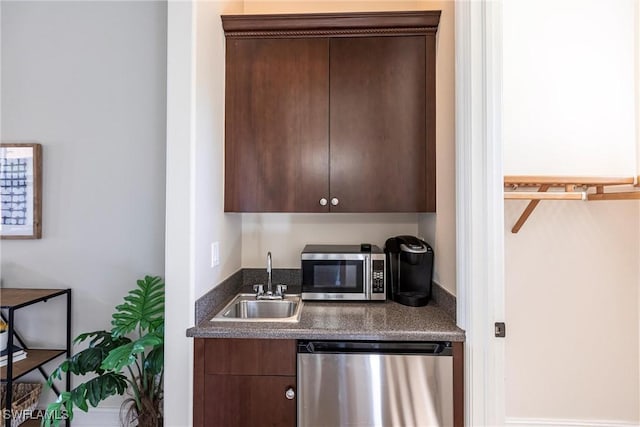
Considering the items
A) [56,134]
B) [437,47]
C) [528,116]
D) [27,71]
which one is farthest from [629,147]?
[27,71]

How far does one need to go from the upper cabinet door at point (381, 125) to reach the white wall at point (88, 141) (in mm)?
1076

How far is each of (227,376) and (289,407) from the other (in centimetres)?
28

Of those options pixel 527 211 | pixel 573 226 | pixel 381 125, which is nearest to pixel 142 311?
pixel 381 125

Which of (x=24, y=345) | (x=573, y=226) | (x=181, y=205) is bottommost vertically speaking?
(x=24, y=345)

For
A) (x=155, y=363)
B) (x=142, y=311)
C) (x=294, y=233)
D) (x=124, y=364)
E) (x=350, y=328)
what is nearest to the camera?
(x=124, y=364)

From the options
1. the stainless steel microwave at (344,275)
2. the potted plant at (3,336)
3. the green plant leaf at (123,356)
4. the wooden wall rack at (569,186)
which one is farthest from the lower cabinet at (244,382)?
the wooden wall rack at (569,186)

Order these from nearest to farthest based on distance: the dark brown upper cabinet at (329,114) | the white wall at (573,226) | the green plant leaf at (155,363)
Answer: the green plant leaf at (155,363) → the dark brown upper cabinet at (329,114) → the white wall at (573,226)

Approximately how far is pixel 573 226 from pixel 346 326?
1.56m

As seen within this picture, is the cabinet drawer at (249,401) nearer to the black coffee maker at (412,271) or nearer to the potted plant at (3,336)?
the black coffee maker at (412,271)

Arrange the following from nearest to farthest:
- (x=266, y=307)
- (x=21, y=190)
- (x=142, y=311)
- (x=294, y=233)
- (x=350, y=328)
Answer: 1. (x=350, y=328)
2. (x=142, y=311)
3. (x=266, y=307)
4. (x=21, y=190)
5. (x=294, y=233)

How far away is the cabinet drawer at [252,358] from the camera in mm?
1270

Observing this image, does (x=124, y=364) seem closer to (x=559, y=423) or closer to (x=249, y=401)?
(x=249, y=401)

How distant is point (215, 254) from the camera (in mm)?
1548

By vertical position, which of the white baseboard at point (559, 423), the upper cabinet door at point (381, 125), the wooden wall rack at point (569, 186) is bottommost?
the white baseboard at point (559, 423)
